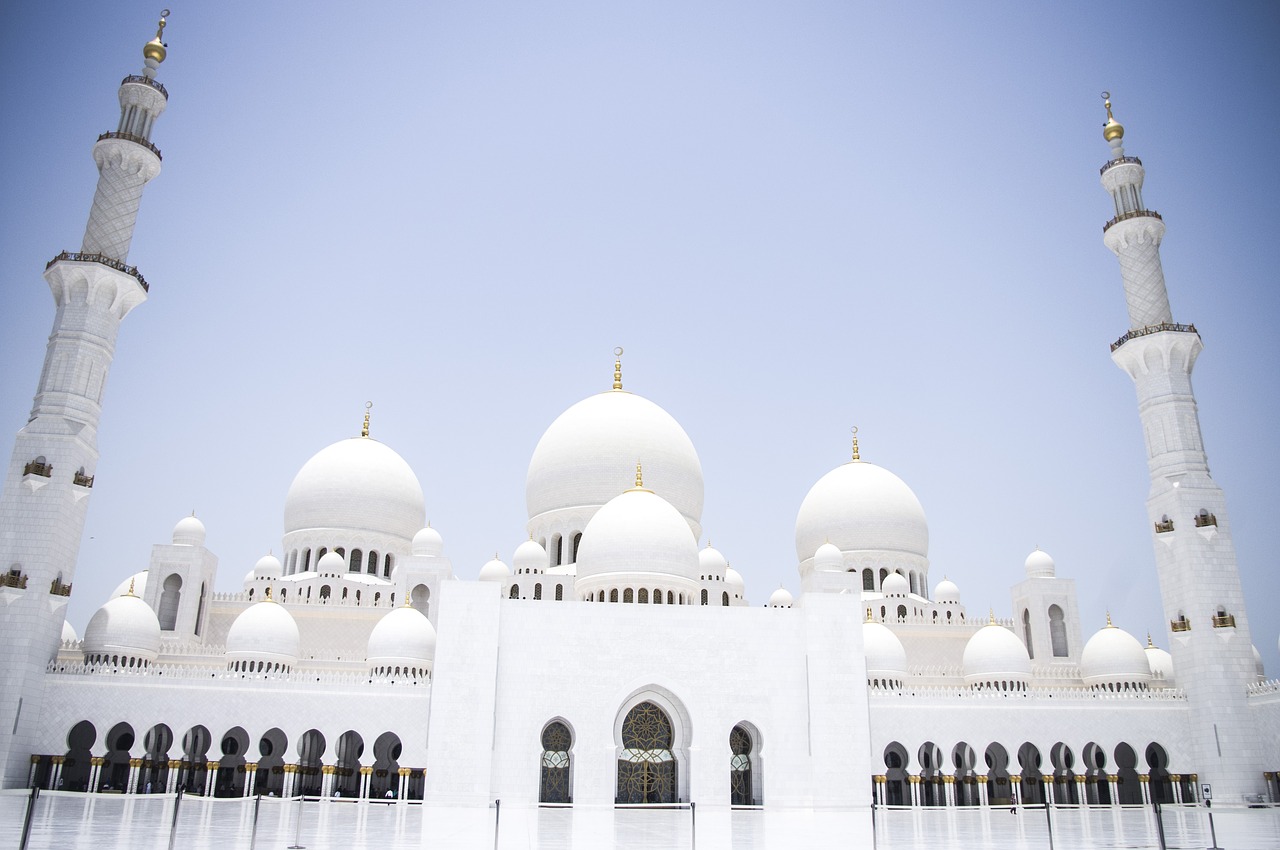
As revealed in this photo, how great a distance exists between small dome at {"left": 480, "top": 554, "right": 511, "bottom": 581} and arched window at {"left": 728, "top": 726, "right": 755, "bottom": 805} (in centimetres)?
837

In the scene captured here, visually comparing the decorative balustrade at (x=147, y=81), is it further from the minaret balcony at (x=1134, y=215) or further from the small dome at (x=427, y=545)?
the minaret balcony at (x=1134, y=215)

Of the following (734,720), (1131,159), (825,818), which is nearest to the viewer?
(825,818)

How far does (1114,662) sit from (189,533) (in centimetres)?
2465

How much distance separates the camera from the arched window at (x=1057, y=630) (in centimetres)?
2752

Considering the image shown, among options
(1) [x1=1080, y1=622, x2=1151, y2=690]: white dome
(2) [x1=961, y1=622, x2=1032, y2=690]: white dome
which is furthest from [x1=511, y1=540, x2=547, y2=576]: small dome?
(1) [x1=1080, y1=622, x2=1151, y2=690]: white dome

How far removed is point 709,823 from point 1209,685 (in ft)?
46.7

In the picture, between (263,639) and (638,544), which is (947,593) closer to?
(638,544)

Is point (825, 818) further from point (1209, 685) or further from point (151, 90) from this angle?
point (151, 90)

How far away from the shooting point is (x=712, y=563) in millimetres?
27688

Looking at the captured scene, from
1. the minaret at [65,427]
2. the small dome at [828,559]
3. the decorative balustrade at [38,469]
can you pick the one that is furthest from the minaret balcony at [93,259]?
the small dome at [828,559]

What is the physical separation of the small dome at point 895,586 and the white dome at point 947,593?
3.49 feet

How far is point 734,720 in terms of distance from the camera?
20078mm

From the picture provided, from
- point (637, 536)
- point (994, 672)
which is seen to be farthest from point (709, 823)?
point (994, 672)

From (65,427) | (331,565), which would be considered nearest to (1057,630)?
(331,565)
